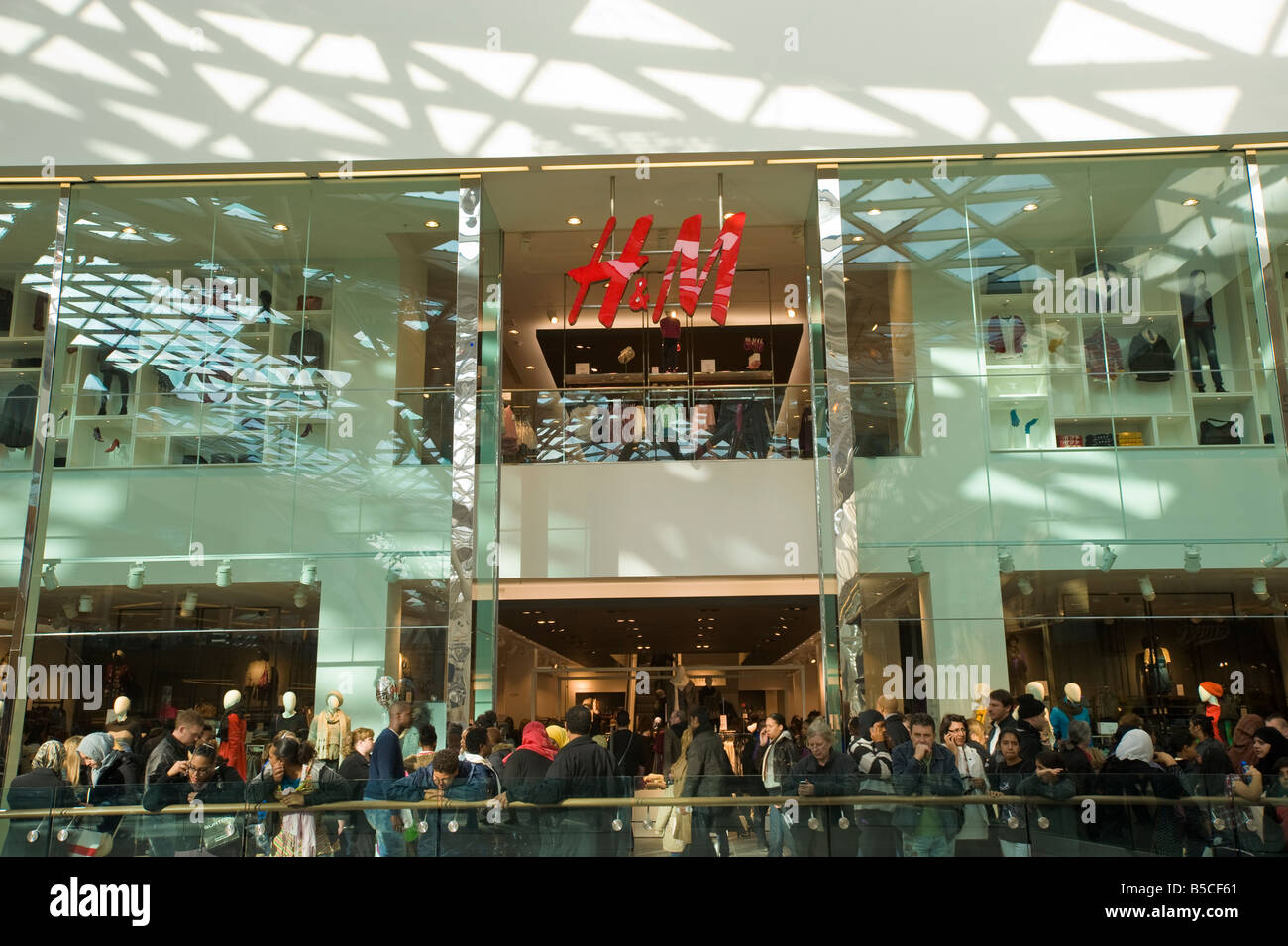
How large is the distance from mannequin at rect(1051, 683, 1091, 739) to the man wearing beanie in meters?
1.15

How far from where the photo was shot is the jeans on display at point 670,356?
1559 centimetres

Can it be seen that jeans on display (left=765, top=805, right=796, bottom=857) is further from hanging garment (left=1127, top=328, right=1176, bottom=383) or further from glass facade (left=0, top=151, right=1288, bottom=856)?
hanging garment (left=1127, top=328, right=1176, bottom=383)

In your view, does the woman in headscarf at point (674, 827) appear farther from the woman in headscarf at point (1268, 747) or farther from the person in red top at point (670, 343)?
the person in red top at point (670, 343)

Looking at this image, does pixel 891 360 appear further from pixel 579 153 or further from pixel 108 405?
pixel 108 405

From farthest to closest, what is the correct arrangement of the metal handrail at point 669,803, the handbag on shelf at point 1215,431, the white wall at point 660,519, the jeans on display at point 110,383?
the white wall at point 660,519, the jeans on display at point 110,383, the handbag on shelf at point 1215,431, the metal handrail at point 669,803

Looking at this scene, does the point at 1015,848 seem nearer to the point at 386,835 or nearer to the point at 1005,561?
the point at 386,835

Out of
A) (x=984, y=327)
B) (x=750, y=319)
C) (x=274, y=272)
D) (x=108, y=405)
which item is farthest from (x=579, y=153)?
(x=750, y=319)

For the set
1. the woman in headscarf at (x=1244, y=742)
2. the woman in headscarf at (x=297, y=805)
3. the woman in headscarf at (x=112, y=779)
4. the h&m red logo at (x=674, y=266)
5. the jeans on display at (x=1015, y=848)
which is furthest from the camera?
the h&m red logo at (x=674, y=266)

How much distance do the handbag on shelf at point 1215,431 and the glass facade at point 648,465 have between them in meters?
0.02

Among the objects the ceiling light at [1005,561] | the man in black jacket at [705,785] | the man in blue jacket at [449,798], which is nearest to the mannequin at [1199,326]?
the ceiling light at [1005,561]

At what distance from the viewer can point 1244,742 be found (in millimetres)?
8477

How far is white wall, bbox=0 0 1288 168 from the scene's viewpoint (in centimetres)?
1067

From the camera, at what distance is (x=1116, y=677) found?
1003cm
